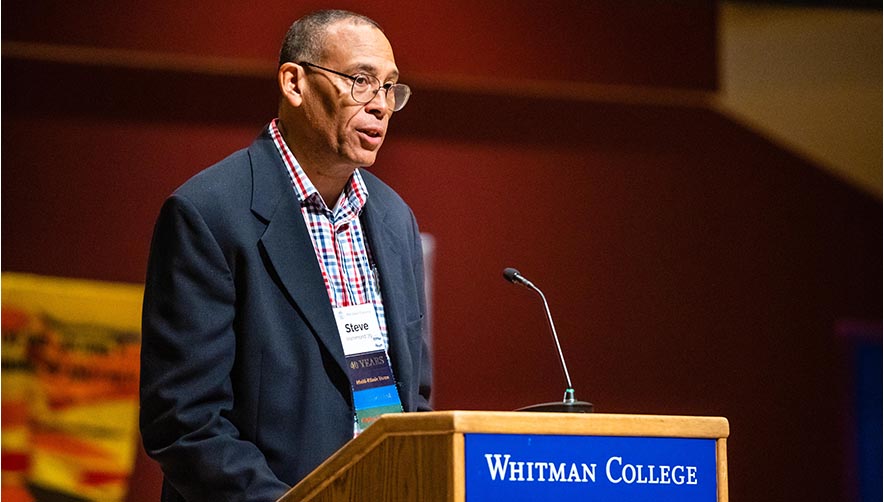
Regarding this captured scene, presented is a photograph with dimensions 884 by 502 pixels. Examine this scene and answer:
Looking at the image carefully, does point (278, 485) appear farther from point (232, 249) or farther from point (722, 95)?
point (722, 95)

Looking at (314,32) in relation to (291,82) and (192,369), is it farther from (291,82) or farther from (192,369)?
(192,369)

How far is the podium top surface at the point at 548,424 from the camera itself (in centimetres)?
158

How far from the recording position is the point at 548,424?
64.7 inches

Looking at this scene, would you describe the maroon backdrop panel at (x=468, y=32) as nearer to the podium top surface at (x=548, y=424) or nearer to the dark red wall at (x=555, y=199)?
the dark red wall at (x=555, y=199)

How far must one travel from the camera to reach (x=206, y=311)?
208cm

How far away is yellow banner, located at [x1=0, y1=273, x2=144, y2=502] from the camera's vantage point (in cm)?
350

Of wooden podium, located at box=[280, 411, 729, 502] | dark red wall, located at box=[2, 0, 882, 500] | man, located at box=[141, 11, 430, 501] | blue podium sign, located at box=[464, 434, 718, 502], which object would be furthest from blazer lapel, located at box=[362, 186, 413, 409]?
dark red wall, located at box=[2, 0, 882, 500]

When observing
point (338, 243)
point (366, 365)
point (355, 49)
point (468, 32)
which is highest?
point (468, 32)

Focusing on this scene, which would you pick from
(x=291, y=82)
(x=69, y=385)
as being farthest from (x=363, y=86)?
(x=69, y=385)

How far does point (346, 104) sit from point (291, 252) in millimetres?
345

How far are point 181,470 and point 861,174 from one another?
341 centimetres

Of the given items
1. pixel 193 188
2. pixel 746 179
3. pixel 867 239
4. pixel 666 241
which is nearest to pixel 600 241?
pixel 666 241

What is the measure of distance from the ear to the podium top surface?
92 centimetres

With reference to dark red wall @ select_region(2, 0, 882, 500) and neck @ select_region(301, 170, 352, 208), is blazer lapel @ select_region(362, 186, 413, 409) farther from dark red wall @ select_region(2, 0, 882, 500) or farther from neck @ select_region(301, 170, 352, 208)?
dark red wall @ select_region(2, 0, 882, 500)
